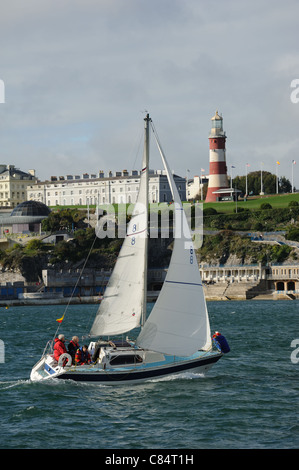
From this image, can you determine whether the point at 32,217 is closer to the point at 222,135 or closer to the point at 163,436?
the point at 222,135

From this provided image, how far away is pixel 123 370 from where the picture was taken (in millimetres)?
28953

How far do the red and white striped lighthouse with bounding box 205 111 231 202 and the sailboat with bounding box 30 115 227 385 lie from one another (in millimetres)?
112234

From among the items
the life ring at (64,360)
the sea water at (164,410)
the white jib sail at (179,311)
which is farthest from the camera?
the life ring at (64,360)

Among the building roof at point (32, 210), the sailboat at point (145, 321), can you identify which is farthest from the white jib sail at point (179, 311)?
the building roof at point (32, 210)

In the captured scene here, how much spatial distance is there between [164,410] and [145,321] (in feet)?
14.3

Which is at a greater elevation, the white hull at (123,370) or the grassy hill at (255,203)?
the grassy hill at (255,203)

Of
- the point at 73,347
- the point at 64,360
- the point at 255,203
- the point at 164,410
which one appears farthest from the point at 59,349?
the point at 255,203

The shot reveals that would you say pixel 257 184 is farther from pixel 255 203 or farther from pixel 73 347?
pixel 73 347

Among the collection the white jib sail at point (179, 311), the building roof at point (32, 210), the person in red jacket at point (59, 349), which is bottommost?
the person in red jacket at point (59, 349)

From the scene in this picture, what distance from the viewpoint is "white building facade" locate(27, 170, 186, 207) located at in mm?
165125

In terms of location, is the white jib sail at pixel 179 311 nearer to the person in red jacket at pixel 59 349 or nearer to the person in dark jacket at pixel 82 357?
the person in dark jacket at pixel 82 357

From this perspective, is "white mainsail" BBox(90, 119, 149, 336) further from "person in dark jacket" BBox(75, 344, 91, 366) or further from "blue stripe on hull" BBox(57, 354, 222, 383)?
"blue stripe on hull" BBox(57, 354, 222, 383)

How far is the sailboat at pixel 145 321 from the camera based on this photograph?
28875mm
